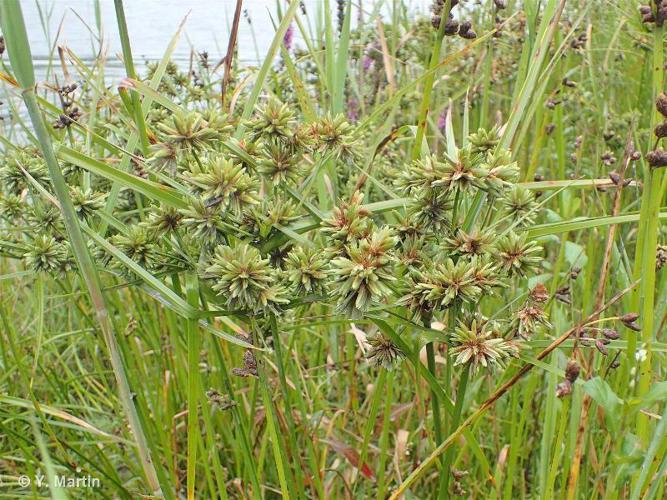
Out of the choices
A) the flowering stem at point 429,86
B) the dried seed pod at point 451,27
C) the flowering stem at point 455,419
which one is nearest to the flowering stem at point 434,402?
the flowering stem at point 455,419

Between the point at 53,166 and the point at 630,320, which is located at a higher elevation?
the point at 53,166

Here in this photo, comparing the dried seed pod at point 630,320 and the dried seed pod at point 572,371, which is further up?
the dried seed pod at point 630,320

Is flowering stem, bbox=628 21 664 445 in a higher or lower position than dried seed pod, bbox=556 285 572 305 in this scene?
higher

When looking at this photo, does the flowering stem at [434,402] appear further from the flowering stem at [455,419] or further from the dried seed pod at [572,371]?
the dried seed pod at [572,371]

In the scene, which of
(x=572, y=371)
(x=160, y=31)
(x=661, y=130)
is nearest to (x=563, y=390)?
(x=572, y=371)

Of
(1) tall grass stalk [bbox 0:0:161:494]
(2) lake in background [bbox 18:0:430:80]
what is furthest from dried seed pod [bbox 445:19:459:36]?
(2) lake in background [bbox 18:0:430:80]

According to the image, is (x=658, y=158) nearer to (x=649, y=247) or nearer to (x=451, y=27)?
(x=649, y=247)

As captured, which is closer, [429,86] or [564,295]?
[429,86]

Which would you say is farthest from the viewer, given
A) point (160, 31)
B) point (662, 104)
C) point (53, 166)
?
point (160, 31)

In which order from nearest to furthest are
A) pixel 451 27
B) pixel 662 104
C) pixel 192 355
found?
pixel 662 104, pixel 192 355, pixel 451 27

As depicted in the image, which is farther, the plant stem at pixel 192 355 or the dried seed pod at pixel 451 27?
the dried seed pod at pixel 451 27

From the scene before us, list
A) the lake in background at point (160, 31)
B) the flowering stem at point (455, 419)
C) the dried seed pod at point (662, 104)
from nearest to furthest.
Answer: the dried seed pod at point (662, 104)
the flowering stem at point (455, 419)
the lake in background at point (160, 31)

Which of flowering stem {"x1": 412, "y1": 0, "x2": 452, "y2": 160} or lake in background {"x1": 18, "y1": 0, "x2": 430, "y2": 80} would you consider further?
lake in background {"x1": 18, "y1": 0, "x2": 430, "y2": 80}

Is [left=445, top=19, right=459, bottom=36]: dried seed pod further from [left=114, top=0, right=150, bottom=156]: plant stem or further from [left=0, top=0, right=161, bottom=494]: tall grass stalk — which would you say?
[left=0, top=0, right=161, bottom=494]: tall grass stalk
